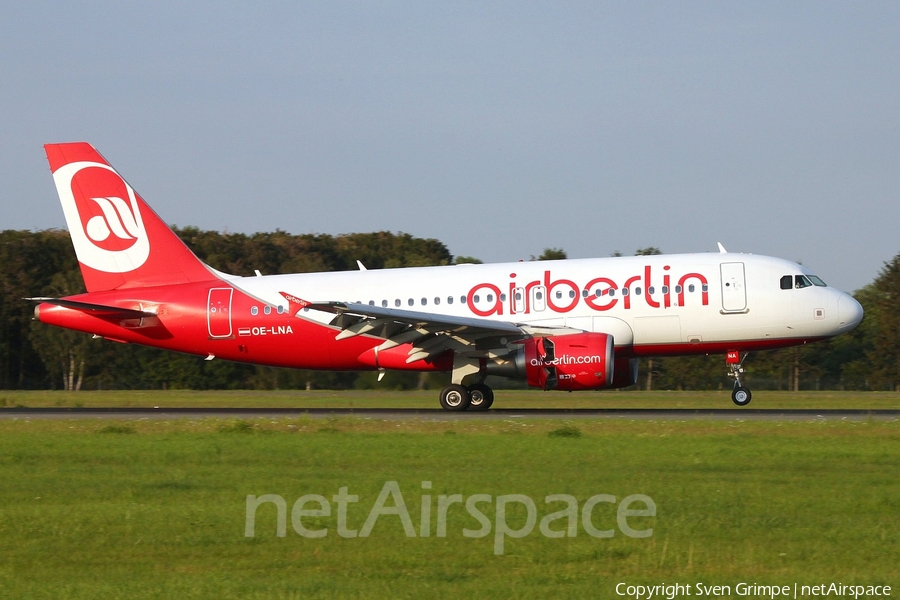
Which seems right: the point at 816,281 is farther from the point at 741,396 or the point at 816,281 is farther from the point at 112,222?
the point at 112,222

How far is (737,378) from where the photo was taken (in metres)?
28.2

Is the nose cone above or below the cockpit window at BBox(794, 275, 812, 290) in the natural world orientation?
below

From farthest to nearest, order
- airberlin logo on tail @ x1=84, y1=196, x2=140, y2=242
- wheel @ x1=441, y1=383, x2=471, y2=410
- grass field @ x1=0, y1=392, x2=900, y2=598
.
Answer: airberlin logo on tail @ x1=84, y1=196, x2=140, y2=242, wheel @ x1=441, y1=383, x2=471, y2=410, grass field @ x1=0, y1=392, x2=900, y2=598

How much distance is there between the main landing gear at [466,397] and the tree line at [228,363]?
11.4m

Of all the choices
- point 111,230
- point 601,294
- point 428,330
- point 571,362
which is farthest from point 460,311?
point 111,230

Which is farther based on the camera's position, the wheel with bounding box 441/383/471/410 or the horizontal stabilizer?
the horizontal stabilizer

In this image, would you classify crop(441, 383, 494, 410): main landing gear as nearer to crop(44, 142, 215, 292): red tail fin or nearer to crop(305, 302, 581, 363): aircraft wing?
crop(305, 302, 581, 363): aircraft wing

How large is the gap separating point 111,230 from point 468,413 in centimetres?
1203

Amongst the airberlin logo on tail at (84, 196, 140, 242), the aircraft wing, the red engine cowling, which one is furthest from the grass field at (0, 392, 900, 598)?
the airberlin logo on tail at (84, 196, 140, 242)

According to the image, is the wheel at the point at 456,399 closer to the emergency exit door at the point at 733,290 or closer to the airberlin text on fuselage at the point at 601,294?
the airberlin text on fuselage at the point at 601,294

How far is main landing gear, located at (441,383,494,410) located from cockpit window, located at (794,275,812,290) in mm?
8424

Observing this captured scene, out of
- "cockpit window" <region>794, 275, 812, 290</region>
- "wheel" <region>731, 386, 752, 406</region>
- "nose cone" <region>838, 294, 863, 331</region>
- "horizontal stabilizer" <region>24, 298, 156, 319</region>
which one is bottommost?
"wheel" <region>731, 386, 752, 406</region>

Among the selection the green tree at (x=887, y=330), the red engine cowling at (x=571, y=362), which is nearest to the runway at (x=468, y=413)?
the red engine cowling at (x=571, y=362)

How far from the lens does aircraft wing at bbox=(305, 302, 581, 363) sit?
26.5m
